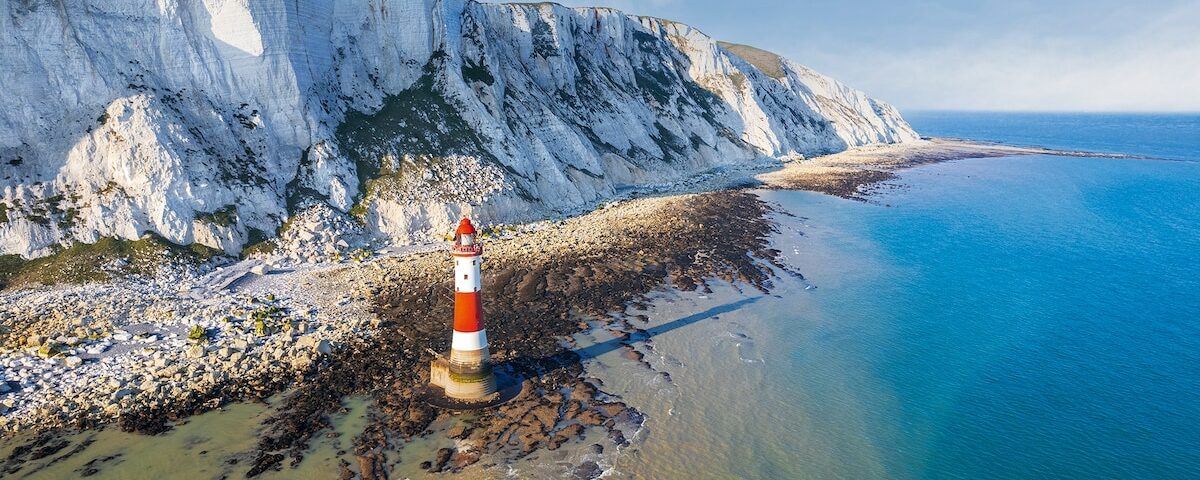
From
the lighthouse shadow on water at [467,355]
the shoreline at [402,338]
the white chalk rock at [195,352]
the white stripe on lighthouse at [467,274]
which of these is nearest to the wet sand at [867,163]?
the shoreline at [402,338]

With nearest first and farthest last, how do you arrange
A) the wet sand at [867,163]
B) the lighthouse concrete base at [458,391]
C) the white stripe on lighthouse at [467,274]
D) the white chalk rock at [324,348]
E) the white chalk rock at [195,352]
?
1. the white stripe on lighthouse at [467,274]
2. the lighthouse concrete base at [458,391]
3. the white chalk rock at [195,352]
4. the white chalk rock at [324,348]
5. the wet sand at [867,163]

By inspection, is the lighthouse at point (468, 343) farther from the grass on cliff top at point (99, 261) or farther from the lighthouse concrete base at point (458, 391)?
the grass on cliff top at point (99, 261)

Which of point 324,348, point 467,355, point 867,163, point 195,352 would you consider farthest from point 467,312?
point 867,163

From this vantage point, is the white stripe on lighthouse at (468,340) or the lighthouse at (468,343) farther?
the white stripe on lighthouse at (468,340)

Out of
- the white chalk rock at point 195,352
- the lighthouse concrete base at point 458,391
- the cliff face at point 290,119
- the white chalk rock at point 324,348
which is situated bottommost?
the lighthouse concrete base at point 458,391

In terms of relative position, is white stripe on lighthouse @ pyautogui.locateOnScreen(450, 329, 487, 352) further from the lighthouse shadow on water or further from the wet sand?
the wet sand

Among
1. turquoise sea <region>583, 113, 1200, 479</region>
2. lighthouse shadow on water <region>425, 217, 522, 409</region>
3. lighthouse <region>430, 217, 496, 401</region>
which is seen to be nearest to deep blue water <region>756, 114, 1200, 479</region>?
turquoise sea <region>583, 113, 1200, 479</region>
